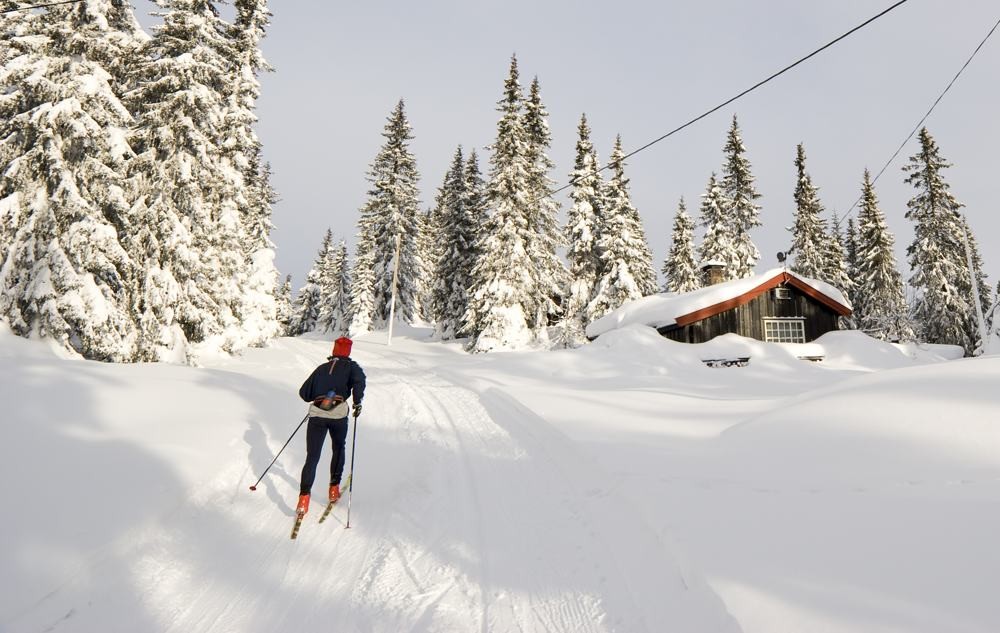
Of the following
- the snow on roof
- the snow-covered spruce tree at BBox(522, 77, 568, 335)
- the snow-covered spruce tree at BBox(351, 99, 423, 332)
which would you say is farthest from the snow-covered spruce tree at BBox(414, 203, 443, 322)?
the snow on roof

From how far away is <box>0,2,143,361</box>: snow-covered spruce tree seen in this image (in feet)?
39.7

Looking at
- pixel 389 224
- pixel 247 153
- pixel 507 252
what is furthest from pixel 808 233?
pixel 247 153

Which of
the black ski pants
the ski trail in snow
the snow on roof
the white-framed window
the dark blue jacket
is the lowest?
the ski trail in snow

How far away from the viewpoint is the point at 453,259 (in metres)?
38.2

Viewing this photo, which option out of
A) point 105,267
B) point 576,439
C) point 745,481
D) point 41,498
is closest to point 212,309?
point 105,267

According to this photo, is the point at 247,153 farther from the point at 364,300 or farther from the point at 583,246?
the point at 583,246

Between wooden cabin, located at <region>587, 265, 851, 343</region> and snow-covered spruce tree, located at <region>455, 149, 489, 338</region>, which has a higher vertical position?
snow-covered spruce tree, located at <region>455, 149, 489, 338</region>

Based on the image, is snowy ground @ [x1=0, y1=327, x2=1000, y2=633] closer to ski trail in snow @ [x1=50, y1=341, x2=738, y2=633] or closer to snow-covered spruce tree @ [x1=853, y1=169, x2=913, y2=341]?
ski trail in snow @ [x1=50, y1=341, x2=738, y2=633]

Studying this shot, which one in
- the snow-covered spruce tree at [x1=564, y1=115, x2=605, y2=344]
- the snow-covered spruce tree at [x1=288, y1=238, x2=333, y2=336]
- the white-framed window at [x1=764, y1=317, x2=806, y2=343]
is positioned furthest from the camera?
the snow-covered spruce tree at [x1=288, y1=238, x2=333, y2=336]

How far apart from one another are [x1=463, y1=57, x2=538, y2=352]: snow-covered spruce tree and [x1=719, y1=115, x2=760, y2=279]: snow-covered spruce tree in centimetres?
1848

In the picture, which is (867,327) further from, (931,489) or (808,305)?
(931,489)

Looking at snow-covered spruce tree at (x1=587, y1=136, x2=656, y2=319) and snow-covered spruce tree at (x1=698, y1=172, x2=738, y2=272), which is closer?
snow-covered spruce tree at (x1=587, y1=136, x2=656, y2=319)

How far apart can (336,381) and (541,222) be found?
1090 inches

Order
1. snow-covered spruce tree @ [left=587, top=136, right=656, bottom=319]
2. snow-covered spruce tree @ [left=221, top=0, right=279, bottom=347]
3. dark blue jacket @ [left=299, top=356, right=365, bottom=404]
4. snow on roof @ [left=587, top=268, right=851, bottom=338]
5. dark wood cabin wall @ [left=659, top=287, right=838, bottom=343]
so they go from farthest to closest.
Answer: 1. snow-covered spruce tree @ [left=587, top=136, right=656, bottom=319]
2. dark wood cabin wall @ [left=659, top=287, right=838, bottom=343]
3. snow on roof @ [left=587, top=268, right=851, bottom=338]
4. snow-covered spruce tree @ [left=221, top=0, right=279, bottom=347]
5. dark blue jacket @ [left=299, top=356, right=365, bottom=404]
